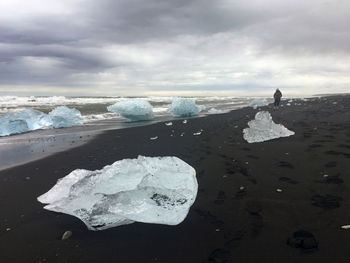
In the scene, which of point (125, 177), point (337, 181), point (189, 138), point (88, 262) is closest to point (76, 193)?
point (125, 177)

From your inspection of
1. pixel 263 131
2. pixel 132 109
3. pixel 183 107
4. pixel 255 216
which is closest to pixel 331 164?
pixel 255 216

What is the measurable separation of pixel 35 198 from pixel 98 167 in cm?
208

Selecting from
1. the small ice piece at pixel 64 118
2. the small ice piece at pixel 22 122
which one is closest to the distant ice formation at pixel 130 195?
the small ice piece at pixel 22 122

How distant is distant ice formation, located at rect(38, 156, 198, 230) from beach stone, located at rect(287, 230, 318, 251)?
125 cm

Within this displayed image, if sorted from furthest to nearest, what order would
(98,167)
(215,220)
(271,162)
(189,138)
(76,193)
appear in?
(189,138)
(98,167)
(271,162)
(76,193)
(215,220)

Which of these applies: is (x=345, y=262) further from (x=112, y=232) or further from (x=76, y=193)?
(x=76, y=193)

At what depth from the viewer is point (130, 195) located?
3.86 meters

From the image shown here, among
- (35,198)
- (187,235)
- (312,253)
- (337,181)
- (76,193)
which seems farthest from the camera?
(35,198)

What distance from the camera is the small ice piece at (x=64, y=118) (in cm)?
1764

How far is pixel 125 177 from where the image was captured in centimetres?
425

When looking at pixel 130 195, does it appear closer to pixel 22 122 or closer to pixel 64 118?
pixel 22 122

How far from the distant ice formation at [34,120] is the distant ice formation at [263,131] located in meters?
12.4

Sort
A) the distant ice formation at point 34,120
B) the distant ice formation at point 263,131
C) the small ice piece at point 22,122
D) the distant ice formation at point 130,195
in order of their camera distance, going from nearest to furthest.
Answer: the distant ice formation at point 130,195 → the distant ice formation at point 263,131 → the small ice piece at point 22,122 → the distant ice formation at point 34,120

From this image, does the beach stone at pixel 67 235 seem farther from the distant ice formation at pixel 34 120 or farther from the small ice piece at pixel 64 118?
the small ice piece at pixel 64 118
